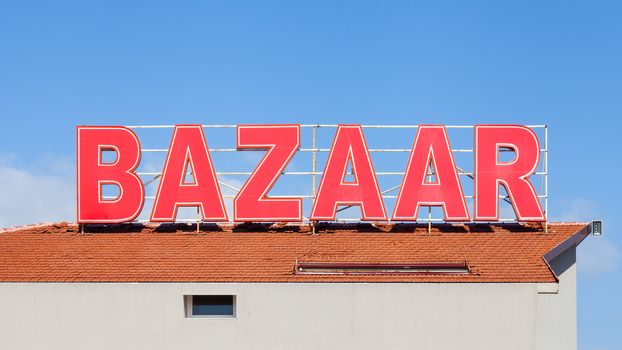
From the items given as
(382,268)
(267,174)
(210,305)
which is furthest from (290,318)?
(267,174)

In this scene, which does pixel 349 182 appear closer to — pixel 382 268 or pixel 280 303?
pixel 382 268

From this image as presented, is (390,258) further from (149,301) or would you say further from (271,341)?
(149,301)

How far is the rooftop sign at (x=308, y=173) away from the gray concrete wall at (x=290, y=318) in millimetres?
8316

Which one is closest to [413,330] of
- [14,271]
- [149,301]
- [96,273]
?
[149,301]

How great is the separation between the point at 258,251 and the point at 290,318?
5055 mm

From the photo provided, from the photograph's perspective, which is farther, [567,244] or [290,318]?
[567,244]

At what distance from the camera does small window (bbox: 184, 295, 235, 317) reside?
4172cm

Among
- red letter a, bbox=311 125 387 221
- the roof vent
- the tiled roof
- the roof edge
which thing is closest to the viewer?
the tiled roof

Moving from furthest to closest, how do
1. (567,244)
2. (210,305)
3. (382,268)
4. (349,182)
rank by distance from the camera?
(349,182)
(567,244)
(382,268)
(210,305)

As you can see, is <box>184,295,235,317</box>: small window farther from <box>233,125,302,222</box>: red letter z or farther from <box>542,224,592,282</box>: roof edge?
<box>542,224,592,282</box>: roof edge

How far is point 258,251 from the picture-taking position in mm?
44906

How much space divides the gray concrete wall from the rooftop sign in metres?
8.32

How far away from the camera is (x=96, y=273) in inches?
1662

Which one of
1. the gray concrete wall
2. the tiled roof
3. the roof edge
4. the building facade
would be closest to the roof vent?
the building facade
